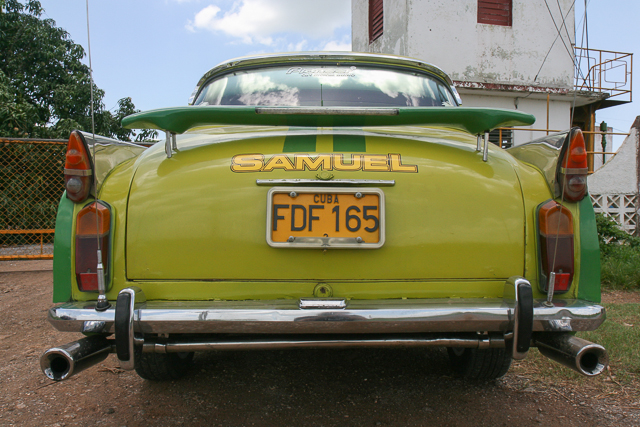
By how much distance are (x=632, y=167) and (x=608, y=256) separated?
343 cm

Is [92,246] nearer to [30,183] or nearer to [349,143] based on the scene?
[349,143]

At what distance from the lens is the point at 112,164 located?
2.04 m

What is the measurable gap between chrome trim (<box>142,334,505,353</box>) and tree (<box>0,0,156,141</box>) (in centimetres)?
1086

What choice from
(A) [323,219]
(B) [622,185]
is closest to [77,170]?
(A) [323,219]

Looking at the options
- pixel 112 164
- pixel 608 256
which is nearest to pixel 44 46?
pixel 112 164

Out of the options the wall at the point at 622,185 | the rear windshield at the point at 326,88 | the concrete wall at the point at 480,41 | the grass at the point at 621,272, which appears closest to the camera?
the rear windshield at the point at 326,88

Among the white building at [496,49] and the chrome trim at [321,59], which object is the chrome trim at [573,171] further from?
the white building at [496,49]

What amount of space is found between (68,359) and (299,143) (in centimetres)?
120

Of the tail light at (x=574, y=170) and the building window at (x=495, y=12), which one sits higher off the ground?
the building window at (x=495, y=12)

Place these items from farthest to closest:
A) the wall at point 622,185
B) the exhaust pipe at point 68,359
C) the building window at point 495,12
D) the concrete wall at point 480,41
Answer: the building window at point 495,12 → the concrete wall at point 480,41 → the wall at point 622,185 → the exhaust pipe at point 68,359

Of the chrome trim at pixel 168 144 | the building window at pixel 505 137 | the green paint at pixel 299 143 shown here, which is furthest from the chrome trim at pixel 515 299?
the building window at pixel 505 137

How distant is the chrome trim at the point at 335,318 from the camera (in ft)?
5.35

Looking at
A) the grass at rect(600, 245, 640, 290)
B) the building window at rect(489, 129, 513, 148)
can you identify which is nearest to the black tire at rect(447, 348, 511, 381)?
the grass at rect(600, 245, 640, 290)

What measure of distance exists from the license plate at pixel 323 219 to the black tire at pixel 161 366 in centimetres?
112
